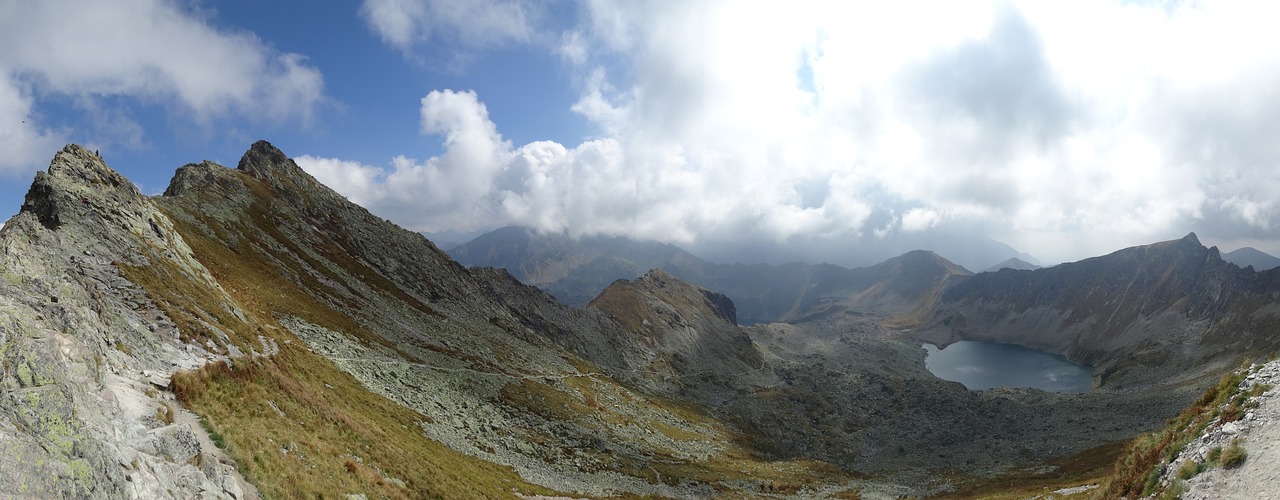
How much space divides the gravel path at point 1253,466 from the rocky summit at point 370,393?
399 mm

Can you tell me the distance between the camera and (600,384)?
116188 mm

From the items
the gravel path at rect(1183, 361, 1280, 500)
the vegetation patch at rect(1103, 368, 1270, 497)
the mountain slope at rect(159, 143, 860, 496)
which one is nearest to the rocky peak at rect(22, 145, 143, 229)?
the mountain slope at rect(159, 143, 860, 496)

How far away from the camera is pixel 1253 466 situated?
1717 centimetres

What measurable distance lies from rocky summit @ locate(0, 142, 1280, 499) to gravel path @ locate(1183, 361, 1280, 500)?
1.31 feet

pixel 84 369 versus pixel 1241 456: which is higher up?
pixel 84 369

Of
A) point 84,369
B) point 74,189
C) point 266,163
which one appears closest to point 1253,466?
point 84,369

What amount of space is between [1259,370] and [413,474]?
4583 cm

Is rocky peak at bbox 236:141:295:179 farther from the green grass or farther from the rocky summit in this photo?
the green grass

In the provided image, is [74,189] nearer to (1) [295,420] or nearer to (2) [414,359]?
(1) [295,420]

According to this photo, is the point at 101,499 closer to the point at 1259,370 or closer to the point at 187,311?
the point at 187,311

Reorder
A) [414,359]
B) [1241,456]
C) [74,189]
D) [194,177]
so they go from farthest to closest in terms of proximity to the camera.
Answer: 1. [194,177]
2. [414,359]
3. [74,189]
4. [1241,456]

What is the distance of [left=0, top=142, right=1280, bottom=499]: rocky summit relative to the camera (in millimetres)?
20469

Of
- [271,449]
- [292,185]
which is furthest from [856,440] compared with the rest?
[292,185]

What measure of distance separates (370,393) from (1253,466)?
6512cm
